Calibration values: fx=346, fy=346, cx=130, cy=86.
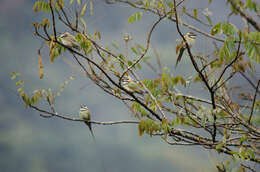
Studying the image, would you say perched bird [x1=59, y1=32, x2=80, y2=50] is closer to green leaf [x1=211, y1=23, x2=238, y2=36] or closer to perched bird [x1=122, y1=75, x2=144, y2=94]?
perched bird [x1=122, y1=75, x2=144, y2=94]

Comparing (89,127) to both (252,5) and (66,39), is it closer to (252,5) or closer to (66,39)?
(66,39)

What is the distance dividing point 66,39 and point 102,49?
0.85 ft

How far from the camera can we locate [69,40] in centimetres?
235

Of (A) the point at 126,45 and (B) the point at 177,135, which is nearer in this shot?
(B) the point at 177,135

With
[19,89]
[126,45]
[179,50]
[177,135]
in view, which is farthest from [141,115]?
[19,89]

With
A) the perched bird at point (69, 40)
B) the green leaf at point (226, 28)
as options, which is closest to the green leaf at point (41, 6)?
the perched bird at point (69, 40)

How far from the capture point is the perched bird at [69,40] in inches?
92.2

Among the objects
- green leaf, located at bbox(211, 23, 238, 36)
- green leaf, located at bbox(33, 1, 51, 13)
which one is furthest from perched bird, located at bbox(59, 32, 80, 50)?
green leaf, located at bbox(211, 23, 238, 36)

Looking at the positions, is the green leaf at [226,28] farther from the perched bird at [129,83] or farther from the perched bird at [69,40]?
the perched bird at [69,40]

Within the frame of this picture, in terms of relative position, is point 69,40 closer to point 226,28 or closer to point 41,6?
point 41,6

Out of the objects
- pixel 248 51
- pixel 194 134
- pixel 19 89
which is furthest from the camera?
pixel 19 89

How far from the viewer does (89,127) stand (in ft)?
8.91

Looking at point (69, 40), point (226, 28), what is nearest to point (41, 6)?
point (69, 40)

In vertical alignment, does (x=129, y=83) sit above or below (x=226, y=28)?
below
